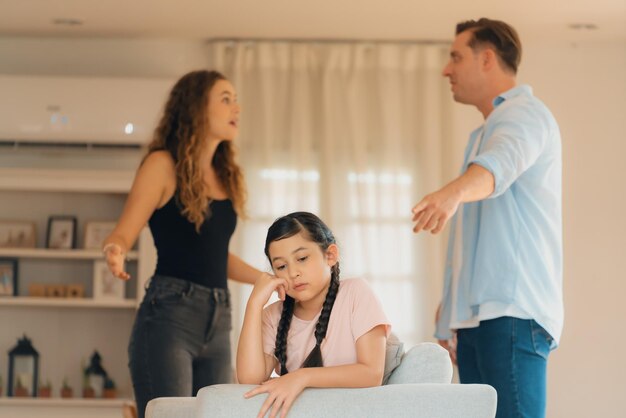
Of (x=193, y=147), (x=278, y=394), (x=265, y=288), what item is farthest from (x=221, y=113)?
(x=278, y=394)

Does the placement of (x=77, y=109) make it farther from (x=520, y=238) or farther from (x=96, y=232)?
(x=520, y=238)

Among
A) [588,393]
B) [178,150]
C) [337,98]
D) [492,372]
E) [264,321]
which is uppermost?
[337,98]

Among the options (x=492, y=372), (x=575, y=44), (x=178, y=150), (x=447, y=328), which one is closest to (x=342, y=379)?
(x=492, y=372)

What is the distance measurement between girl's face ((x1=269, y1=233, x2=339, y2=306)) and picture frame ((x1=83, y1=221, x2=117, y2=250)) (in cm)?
329

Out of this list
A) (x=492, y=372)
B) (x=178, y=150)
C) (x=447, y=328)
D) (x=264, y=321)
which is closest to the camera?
(x=264, y=321)

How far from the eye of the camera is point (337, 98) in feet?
18.4

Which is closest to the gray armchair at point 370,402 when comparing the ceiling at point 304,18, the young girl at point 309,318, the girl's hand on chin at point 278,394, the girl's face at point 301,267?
the girl's hand on chin at point 278,394

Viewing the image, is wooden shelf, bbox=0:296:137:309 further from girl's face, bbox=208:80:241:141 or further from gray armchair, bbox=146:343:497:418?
gray armchair, bbox=146:343:497:418

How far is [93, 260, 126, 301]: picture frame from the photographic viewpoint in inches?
207

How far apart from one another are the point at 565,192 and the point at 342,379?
13.1 ft

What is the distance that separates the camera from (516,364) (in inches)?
98.8

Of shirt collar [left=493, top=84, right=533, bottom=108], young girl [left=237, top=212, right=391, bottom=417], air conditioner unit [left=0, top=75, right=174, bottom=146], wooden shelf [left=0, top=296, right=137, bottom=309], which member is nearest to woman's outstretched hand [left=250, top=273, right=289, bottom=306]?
young girl [left=237, top=212, right=391, bottom=417]

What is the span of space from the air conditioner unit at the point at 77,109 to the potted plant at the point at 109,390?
4.22 ft

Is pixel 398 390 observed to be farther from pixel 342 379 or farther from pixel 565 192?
Result: pixel 565 192
